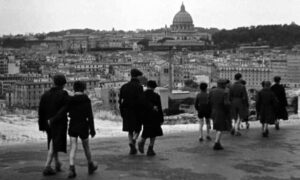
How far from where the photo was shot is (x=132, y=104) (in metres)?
8.22

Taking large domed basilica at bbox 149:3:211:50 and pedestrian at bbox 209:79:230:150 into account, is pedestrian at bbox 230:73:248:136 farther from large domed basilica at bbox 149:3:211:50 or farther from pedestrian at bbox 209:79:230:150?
large domed basilica at bbox 149:3:211:50

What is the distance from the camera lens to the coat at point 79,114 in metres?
6.98

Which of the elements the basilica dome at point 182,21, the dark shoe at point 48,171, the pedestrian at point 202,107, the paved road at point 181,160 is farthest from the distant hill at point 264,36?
the dark shoe at point 48,171

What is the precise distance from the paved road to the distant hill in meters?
126

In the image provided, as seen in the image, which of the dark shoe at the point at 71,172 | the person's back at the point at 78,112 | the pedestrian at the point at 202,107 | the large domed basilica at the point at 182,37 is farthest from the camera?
the large domed basilica at the point at 182,37

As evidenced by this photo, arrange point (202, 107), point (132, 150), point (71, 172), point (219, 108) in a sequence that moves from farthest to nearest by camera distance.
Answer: point (202, 107) < point (219, 108) < point (132, 150) < point (71, 172)

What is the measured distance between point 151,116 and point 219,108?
3.93 feet

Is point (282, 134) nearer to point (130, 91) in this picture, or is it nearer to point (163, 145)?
point (163, 145)

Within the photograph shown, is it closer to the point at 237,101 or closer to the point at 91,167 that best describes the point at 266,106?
the point at 237,101

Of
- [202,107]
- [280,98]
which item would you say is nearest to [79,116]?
[202,107]

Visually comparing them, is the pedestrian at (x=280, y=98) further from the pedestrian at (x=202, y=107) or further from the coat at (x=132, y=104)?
the coat at (x=132, y=104)

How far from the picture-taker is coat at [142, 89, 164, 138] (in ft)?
27.0

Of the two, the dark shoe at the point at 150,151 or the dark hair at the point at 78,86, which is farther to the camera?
the dark shoe at the point at 150,151

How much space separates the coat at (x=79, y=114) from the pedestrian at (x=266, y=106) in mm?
4172
